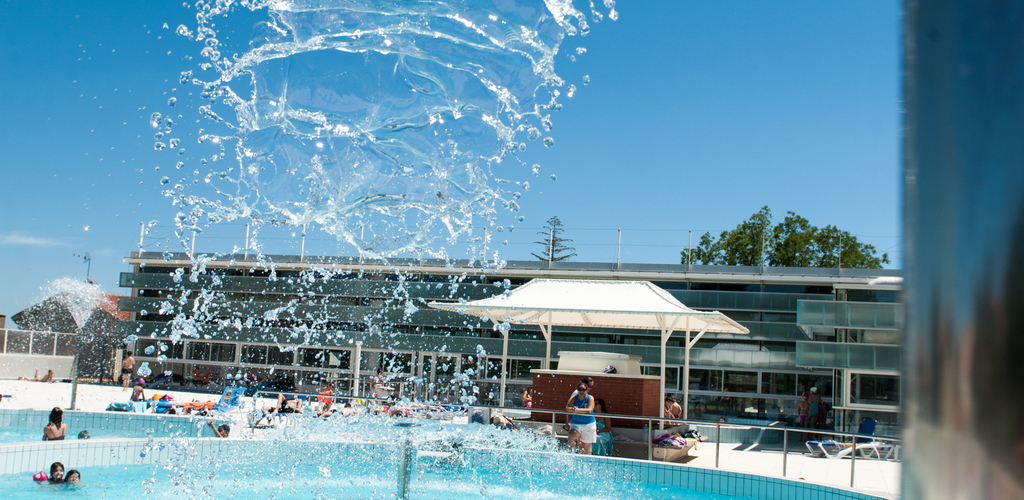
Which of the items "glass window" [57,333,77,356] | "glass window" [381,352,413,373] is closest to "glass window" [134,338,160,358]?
"glass window" [57,333,77,356]

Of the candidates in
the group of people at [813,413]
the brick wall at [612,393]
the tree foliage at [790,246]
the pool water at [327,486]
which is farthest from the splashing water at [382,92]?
the tree foliage at [790,246]

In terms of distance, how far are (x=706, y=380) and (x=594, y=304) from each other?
53.4ft

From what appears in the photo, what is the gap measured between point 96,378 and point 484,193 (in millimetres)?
36863

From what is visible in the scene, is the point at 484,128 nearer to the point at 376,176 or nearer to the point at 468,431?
the point at 376,176

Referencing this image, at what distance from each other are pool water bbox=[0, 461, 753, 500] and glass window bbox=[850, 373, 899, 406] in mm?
11722

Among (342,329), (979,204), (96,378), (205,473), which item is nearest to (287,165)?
(205,473)

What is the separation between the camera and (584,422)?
41.3ft

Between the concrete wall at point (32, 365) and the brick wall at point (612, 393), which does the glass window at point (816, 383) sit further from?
the concrete wall at point (32, 365)

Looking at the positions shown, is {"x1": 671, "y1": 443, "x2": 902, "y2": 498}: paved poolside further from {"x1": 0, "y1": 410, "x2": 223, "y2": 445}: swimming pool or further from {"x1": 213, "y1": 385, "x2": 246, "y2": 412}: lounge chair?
{"x1": 213, "y1": 385, "x2": 246, "y2": 412}: lounge chair

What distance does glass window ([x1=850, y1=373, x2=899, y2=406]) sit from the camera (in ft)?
67.6

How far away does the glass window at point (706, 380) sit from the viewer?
2991 centimetres

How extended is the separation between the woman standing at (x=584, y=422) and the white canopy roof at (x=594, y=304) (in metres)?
2.33

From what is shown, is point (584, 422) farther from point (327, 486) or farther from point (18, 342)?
point (18, 342)

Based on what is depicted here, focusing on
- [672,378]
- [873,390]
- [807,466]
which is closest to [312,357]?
[672,378]
